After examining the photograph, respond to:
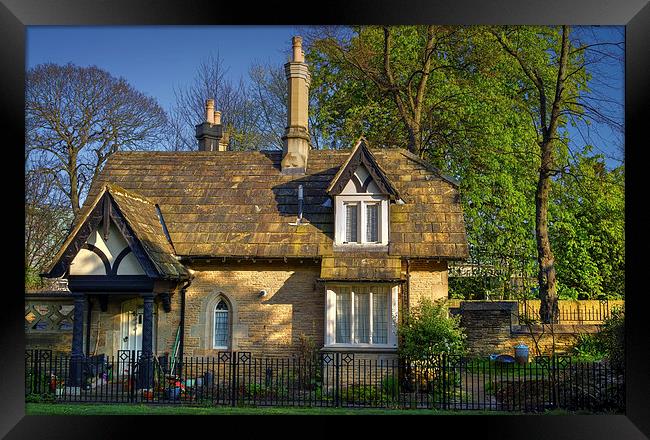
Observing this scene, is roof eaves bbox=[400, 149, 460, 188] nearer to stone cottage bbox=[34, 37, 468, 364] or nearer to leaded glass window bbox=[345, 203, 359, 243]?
stone cottage bbox=[34, 37, 468, 364]

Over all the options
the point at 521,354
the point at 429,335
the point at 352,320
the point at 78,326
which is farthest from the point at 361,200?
the point at 78,326

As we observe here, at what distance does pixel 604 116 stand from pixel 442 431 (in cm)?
1584

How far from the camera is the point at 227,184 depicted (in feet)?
68.5

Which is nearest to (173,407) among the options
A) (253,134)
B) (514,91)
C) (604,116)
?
(604,116)

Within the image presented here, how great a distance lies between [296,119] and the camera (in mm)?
21266

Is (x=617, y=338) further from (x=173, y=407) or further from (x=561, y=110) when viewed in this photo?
(x=561, y=110)

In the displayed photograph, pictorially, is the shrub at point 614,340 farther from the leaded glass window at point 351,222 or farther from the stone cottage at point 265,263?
the leaded glass window at point 351,222

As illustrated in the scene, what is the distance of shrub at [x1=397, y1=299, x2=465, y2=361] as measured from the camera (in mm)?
16781

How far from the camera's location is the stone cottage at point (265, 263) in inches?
674

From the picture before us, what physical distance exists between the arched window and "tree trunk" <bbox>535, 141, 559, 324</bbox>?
1091 centimetres

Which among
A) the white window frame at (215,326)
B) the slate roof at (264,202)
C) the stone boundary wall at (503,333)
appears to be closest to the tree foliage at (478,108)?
the stone boundary wall at (503,333)

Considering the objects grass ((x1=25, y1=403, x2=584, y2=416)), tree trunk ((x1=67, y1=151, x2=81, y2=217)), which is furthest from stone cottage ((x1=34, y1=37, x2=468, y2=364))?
tree trunk ((x1=67, y1=151, x2=81, y2=217))
